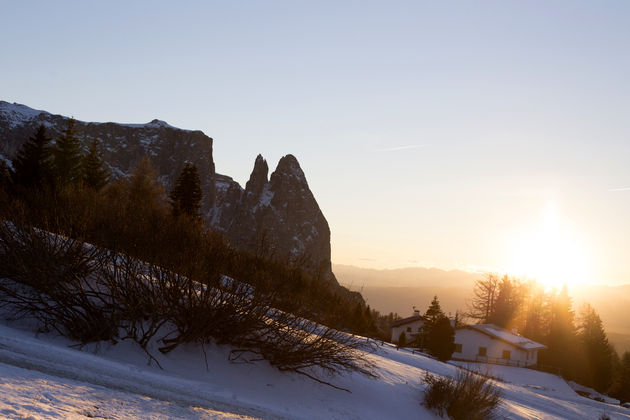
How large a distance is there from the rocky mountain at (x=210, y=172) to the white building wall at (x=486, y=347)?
87819mm

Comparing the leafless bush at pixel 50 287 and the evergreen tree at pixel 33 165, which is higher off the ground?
the evergreen tree at pixel 33 165

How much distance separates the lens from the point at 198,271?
12922 millimetres

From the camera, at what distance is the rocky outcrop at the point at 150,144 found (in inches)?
6762

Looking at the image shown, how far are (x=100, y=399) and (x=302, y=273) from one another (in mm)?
7902

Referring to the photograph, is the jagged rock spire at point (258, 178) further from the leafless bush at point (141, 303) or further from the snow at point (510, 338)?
the leafless bush at point (141, 303)

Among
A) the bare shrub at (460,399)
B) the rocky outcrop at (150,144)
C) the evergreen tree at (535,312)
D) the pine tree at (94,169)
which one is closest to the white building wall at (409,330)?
the evergreen tree at (535,312)

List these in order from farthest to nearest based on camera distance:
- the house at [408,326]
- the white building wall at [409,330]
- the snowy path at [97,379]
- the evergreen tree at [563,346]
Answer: the house at [408,326] → the white building wall at [409,330] → the evergreen tree at [563,346] → the snowy path at [97,379]

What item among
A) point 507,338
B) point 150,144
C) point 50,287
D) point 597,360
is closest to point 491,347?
point 507,338

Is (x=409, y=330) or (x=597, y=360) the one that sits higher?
(x=597, y=360)

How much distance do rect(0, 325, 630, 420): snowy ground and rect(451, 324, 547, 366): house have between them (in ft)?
116

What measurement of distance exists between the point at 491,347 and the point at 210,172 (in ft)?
482

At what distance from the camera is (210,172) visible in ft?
592

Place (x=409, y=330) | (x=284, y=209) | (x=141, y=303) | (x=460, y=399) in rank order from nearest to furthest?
(x=141, y=303) < (x=460, y=399) < (x=409, y=330) < (x=284, y=209)

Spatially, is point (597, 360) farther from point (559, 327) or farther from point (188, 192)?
point (188, 192)
